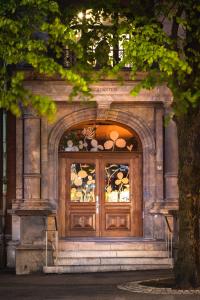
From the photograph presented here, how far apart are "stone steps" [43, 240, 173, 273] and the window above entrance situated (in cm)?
294

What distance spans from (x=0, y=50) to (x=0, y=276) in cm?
722

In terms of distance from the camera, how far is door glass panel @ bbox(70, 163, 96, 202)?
24.5 meters

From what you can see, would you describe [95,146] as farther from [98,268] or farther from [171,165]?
[98,268]

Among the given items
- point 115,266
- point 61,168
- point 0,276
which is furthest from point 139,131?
point 0,276

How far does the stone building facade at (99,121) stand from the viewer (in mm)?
22984

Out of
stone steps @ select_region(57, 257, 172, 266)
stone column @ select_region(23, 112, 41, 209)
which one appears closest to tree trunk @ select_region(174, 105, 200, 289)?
stone steps @ select_region(57, 257, 172, 266)

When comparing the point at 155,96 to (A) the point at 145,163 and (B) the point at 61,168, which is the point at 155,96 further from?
(B) the point at 61,168

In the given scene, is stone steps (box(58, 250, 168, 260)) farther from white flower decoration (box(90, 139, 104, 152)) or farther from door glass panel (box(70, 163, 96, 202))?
white flower decoration (box(90, 139, 104, 152))

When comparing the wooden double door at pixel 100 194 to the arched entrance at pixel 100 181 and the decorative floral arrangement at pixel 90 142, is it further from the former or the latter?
the decorative floral arrangement at pixel 90 142

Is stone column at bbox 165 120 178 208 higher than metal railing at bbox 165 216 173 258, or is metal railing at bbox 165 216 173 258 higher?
stone column at bbox 165 120 178 208

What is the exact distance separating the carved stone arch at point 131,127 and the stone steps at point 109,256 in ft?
3.41

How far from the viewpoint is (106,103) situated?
23250mm

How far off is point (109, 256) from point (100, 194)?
284 cm

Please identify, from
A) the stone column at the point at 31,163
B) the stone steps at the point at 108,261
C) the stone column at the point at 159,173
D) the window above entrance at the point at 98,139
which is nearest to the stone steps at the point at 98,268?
the stone steps at the point at 108,261
